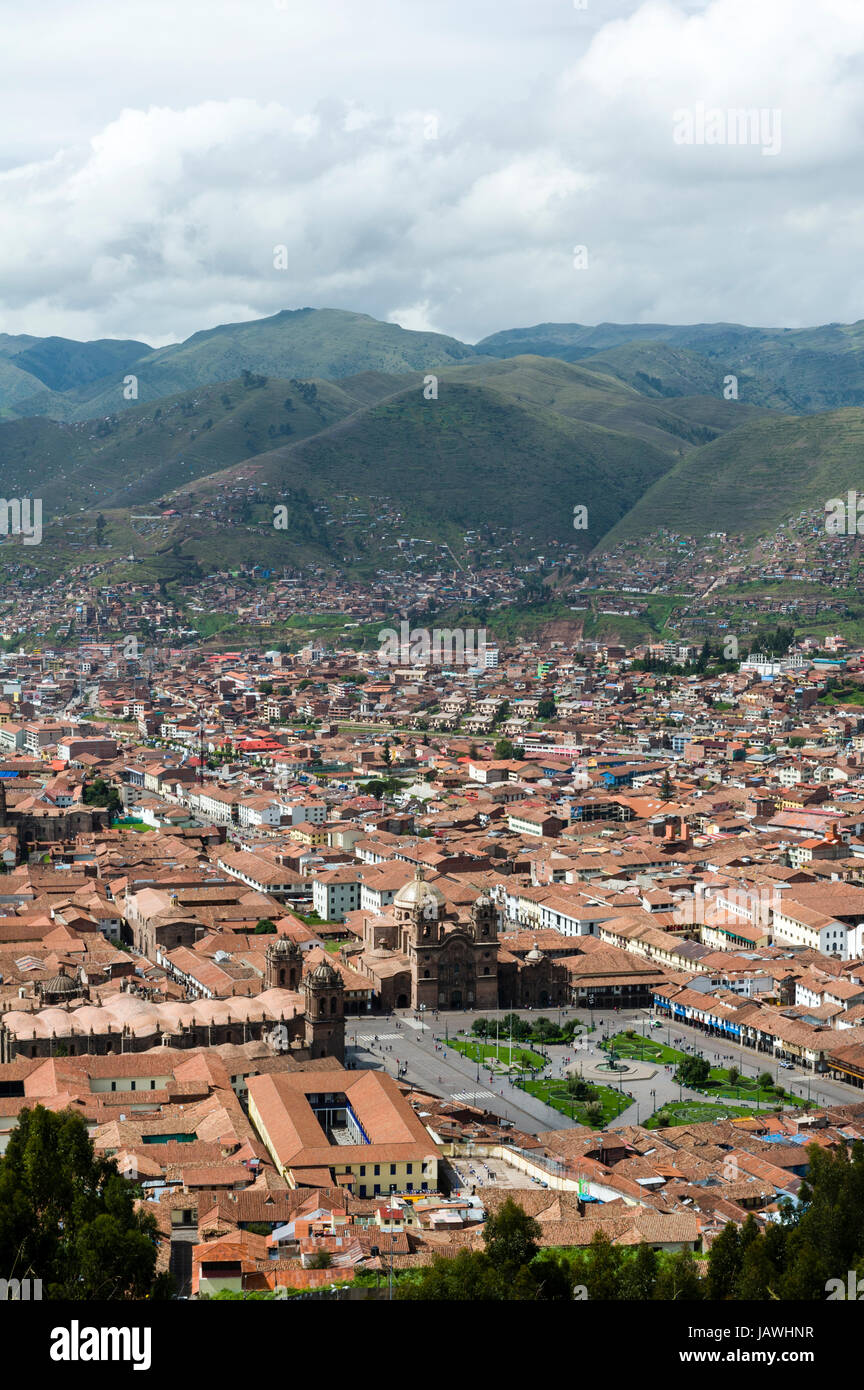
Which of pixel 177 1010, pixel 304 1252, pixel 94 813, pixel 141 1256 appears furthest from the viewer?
pixel 94 813

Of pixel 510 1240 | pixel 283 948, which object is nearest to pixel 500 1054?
pixel 283 948

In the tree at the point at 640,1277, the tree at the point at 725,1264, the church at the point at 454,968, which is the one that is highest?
the tree at the point at 640,1277

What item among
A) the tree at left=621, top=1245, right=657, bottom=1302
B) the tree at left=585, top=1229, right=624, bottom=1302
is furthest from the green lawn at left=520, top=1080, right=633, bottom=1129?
the tree at left=621, top=1245, right=657, bottom=1302

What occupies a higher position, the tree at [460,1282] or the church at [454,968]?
the tree at [460,1282]

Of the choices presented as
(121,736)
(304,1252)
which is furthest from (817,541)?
(304,1252)

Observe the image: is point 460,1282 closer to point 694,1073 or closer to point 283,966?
point 694,1073

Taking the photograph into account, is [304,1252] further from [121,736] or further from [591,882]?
[121,736]

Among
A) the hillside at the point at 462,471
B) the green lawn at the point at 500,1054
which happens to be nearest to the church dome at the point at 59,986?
the green lawn at the point at 500,1054

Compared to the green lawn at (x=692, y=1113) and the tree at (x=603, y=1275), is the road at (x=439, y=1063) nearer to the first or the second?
the green lawn at (x=692, y=1113)
